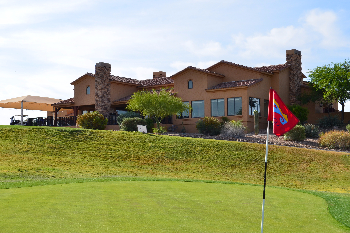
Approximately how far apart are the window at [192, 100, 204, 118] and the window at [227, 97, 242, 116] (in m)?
2.78

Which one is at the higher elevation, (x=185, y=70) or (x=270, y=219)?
(x=185, y=70)

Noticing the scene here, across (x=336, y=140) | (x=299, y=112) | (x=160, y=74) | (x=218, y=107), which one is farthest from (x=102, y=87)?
(x=336, y=140)

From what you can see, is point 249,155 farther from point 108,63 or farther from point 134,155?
point 108,63

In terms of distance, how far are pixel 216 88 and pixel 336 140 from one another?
38.9 feet

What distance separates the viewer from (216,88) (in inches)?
1396

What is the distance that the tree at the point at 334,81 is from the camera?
117 ft

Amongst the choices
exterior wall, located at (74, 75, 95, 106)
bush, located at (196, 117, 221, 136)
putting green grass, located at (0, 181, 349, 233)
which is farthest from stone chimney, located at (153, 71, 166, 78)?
putting green grass, located at (0, 181, 349, 233)

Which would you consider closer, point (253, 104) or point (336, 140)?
point (336, 140)

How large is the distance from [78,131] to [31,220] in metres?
20.6

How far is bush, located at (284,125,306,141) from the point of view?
1145 inches

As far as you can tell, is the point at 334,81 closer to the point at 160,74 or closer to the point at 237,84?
the point at 237,84

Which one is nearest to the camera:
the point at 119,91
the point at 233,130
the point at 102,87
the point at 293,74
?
the point at 233,130

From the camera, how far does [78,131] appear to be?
27.3 meters

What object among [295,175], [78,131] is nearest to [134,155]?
[78,131]
